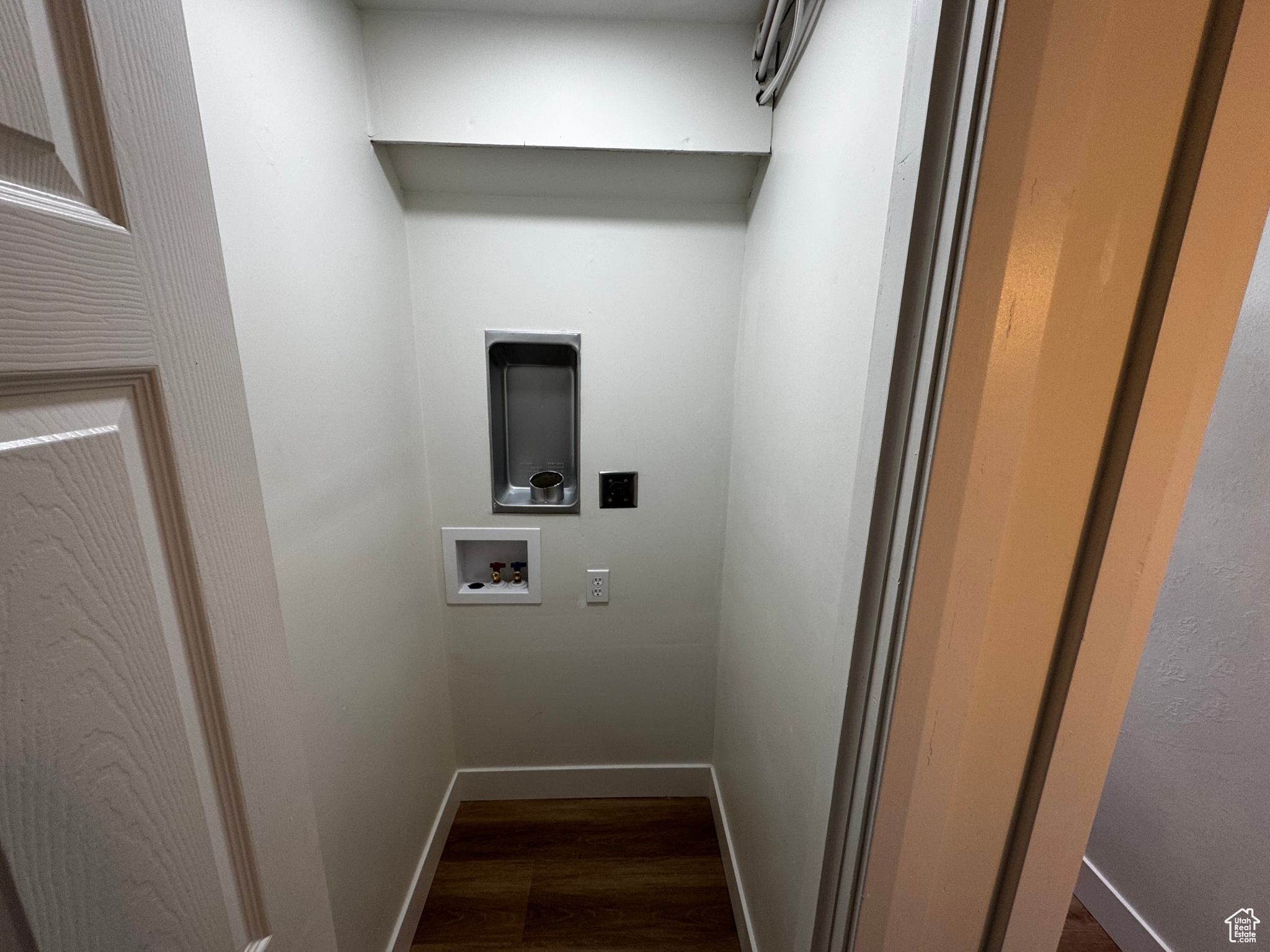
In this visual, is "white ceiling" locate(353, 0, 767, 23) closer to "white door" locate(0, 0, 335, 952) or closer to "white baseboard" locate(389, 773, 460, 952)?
"white door" locate(0, 0, 335, 952)

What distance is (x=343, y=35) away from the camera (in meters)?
0.91

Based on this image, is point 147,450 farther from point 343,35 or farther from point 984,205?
point 343,35

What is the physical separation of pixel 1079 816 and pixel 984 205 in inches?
28.1

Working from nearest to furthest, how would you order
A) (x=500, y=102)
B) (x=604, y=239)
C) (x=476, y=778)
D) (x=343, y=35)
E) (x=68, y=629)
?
(x=68, y=629)
(x=343, y=35)
(x=500, y=102)
(x=604, y=239)
(x=476, y=778)

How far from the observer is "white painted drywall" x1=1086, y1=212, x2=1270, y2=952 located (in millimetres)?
932

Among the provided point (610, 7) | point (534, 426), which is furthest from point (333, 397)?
point (610, 7)

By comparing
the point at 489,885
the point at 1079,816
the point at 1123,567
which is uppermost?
the point at 1123,567

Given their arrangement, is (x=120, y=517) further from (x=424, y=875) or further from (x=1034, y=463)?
(x=424, y=875)

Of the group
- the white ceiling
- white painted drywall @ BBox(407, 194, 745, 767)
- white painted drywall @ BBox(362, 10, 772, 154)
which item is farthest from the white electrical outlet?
the white ceiling

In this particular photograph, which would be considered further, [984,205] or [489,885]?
[489,885]

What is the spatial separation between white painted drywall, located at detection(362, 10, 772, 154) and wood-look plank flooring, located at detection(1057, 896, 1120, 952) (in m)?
2.23

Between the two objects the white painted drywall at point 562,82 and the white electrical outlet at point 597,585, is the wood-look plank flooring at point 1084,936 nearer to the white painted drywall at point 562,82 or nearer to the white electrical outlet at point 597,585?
the white electrical outlet at point 597,585

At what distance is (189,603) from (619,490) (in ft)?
3.26

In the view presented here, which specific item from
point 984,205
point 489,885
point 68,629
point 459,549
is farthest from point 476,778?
point 984,205
